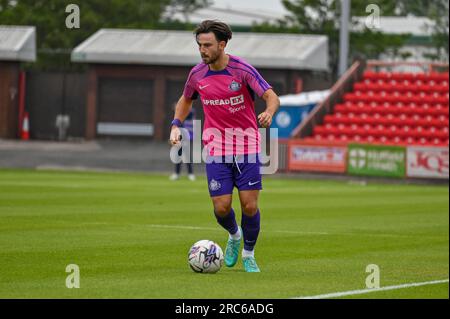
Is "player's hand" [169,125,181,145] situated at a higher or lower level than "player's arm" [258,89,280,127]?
lower

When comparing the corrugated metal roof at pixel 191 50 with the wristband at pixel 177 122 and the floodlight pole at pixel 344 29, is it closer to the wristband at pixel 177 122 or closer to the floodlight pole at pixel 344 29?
the floodlight pole at pixel 344 29

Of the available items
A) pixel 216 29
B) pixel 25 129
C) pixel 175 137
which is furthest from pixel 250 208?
pixel 25 129

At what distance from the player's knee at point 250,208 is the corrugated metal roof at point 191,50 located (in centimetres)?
3741

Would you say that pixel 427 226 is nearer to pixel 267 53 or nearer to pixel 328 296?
pixel 328 296

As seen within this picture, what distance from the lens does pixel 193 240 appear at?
51.9 ft

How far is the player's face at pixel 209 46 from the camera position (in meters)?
11.9

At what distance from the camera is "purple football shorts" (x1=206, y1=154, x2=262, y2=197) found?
1213 cm

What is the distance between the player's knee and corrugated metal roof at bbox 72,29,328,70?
37.4 meters

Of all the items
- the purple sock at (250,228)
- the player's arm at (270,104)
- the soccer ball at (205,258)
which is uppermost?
the player's arm at (270,104)

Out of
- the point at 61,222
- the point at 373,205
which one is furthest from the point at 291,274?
the point at 373,205

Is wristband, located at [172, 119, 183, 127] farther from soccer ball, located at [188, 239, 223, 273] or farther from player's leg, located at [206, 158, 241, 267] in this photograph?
soccer ball, located at [188, 239, 223, 273]

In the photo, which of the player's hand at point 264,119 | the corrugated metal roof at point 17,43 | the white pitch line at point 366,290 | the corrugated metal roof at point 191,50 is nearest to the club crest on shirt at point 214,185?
the player's hand at point 264,119

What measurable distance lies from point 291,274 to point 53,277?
7.72 feet

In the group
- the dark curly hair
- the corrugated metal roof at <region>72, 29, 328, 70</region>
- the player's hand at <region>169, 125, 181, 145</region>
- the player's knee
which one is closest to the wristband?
the player's hand at <region>169, 125, 181, 145</region>
